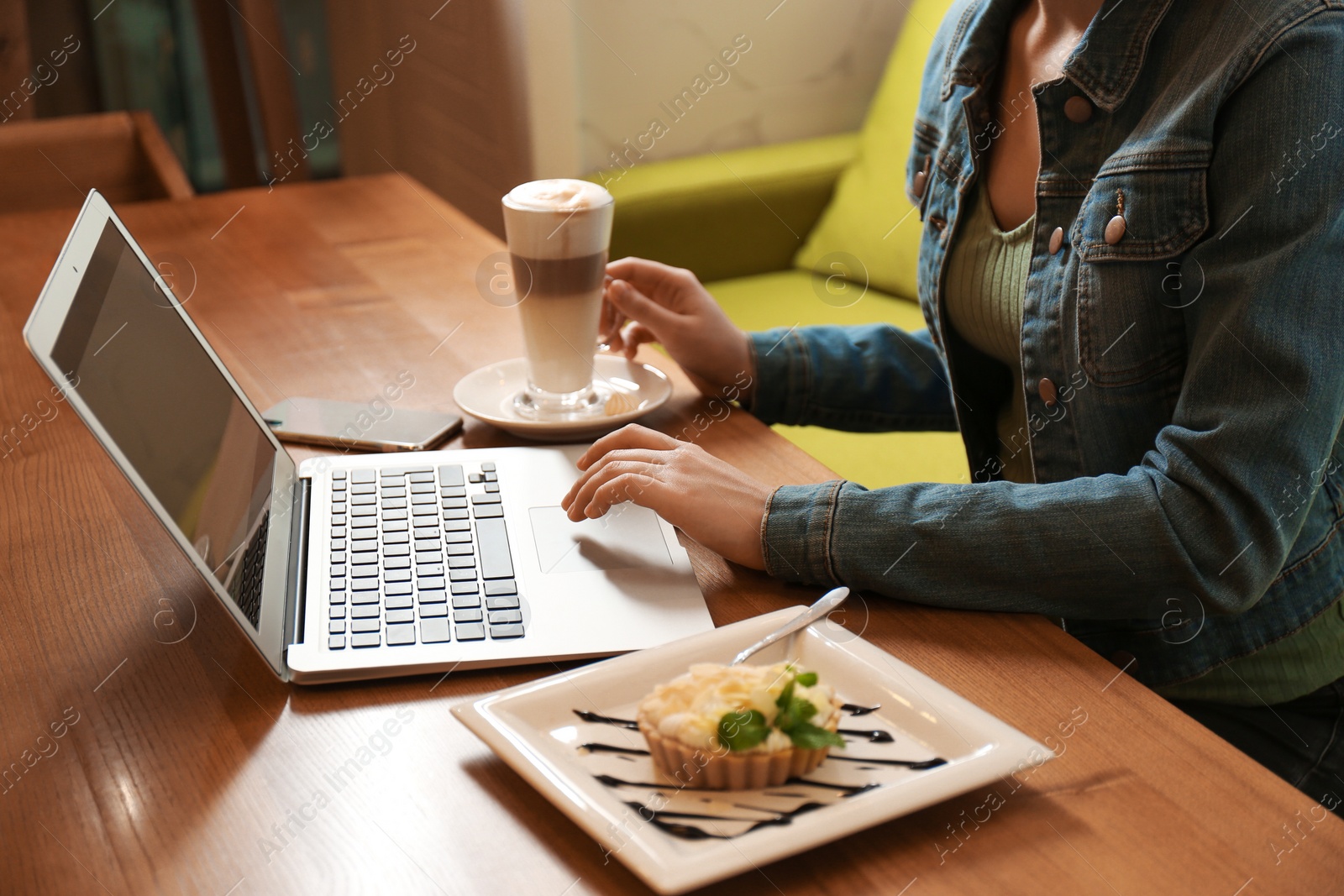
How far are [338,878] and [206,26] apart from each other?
9.10ft

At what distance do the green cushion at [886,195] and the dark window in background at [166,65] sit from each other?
1446mm

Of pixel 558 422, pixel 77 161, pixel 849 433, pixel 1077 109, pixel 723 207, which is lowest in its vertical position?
pixel 849 433

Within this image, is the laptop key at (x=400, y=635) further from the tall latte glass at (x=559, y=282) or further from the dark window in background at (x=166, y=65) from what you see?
the dark window in background at (x=166, y=65)

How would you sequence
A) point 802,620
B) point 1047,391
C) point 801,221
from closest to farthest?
point 802,620
point 1047,391
point 801,221

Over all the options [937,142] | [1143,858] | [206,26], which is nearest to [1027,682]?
[1143,858]

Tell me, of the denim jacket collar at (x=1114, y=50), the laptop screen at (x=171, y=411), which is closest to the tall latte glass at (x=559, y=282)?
the laptop screen at (x=171, y=411)

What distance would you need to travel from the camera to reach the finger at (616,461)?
2.58 feet

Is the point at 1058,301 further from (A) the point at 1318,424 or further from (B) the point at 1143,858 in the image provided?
(B) the point at 1143,858

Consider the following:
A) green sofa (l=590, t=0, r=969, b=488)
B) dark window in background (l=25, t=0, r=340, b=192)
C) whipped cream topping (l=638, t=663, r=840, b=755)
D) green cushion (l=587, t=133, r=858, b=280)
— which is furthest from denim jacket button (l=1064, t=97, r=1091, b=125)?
dark window in background (l=25, t=0, r=340, b=192)

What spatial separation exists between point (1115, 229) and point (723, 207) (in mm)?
1371

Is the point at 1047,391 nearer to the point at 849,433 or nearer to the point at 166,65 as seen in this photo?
the point at 849,433

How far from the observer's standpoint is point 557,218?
940 mm

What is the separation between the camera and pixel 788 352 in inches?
42.9

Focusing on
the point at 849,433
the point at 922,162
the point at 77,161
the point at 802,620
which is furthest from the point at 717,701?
the point at 77,161
